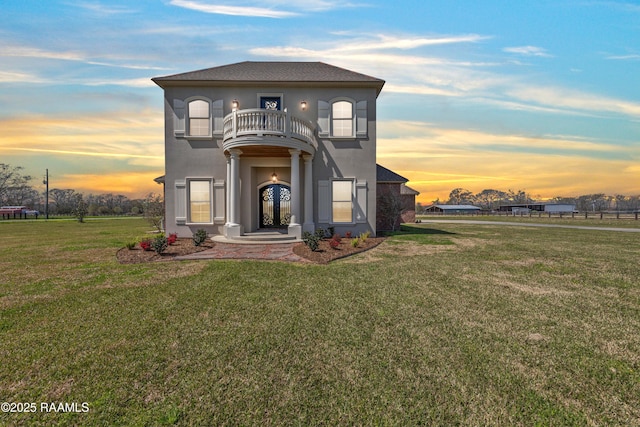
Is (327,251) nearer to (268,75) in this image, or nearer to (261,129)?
(261,129)

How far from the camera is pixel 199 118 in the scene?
13438 millimetres

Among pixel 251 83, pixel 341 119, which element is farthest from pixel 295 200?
pixel 251 83

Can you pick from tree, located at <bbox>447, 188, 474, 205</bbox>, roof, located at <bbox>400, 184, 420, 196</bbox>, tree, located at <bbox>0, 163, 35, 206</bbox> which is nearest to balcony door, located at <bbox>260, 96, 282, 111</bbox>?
roof, located at <bbox>400, 184, 420, 196</bbox>

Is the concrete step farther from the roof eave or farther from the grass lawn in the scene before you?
the roof eave

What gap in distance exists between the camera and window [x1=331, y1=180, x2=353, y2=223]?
1395 cm

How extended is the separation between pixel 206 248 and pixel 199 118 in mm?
7065

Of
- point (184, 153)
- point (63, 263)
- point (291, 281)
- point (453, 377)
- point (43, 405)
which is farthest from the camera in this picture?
point (184, 153)

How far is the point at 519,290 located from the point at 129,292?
860cm

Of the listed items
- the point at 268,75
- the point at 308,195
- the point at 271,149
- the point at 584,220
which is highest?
the point at 268,75

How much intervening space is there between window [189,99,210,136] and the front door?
4.35 m

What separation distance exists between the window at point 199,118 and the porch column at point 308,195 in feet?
17.6

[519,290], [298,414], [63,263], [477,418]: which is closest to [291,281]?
[298,414]

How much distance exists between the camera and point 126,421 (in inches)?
91.6

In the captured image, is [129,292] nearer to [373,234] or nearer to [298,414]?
[298,414]
